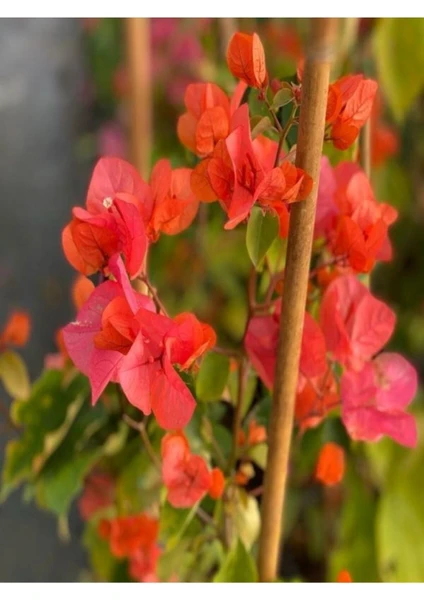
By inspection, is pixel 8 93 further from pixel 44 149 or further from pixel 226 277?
pixel 226 277

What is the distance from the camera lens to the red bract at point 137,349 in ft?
0.87

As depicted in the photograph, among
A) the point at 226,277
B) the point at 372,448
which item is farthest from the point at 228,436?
the point at 226,277

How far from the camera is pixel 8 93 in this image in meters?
1.04

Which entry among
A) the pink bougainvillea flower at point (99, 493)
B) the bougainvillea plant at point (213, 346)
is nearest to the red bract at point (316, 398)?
the bougainvillea plant at point (213, 346)

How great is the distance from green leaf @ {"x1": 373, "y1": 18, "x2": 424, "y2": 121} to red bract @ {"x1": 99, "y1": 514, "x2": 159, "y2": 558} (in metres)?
0.47

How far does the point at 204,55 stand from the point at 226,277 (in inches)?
13.1

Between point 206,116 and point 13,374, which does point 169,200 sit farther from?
point 13,374

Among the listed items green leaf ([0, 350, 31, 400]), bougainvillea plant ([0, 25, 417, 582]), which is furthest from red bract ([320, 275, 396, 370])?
green leaf ([0, 350, 31, 400])

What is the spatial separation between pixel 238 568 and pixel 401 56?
0.53 m

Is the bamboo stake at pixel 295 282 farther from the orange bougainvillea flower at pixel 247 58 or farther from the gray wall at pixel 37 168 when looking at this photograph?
the gray wall at pixel 37 168

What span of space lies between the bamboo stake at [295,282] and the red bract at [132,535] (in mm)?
81

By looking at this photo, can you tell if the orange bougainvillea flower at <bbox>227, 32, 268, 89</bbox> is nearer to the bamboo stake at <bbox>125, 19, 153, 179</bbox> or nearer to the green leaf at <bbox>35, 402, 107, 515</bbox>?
the green leaf at <bbox>35, 402, 107, 515</bbox>

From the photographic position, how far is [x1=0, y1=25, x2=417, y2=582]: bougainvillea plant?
10.8 inches
